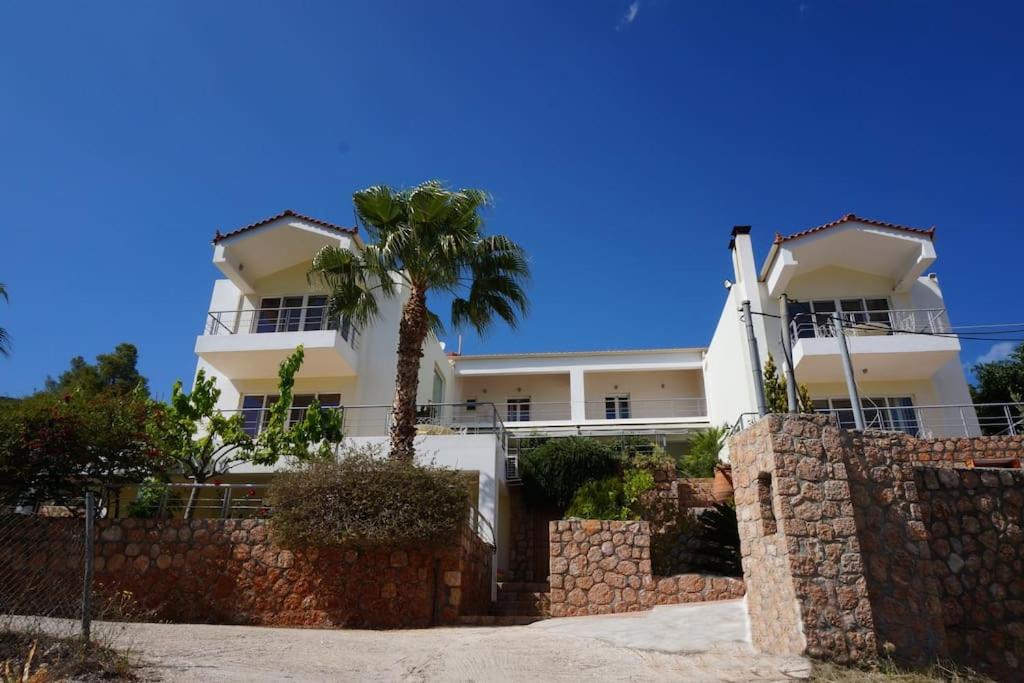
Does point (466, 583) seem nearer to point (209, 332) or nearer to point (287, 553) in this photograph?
point (287, 553)

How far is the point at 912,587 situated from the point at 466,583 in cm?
761

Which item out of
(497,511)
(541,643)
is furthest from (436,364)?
(541,643)

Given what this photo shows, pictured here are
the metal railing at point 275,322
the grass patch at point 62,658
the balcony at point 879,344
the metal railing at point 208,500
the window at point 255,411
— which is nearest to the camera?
the grass patch at point 62,658

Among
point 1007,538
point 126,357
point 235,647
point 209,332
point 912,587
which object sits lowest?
point 235,647

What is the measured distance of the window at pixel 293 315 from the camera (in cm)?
2094

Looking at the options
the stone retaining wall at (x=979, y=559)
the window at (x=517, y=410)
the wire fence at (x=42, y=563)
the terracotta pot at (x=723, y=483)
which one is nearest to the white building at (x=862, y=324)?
the terracotta pot at (x=723, y=483)

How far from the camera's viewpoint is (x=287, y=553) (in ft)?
39.6

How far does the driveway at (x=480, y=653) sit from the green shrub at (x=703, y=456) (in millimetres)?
8475

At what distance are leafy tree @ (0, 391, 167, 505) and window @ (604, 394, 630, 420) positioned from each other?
17215mm

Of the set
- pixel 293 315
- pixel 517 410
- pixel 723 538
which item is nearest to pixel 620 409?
pixel 517 410

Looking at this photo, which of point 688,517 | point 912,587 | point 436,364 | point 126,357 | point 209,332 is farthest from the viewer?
point 126,357

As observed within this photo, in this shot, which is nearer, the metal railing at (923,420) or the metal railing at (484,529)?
the metal railing at (484,529)

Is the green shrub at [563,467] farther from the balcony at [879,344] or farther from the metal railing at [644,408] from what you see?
the metal railing at [644,408]

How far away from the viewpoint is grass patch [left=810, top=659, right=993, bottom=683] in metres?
6.56
